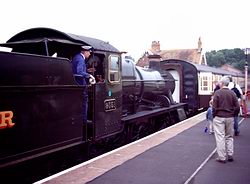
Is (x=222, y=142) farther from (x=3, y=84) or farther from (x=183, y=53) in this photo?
(x=183, y=53)

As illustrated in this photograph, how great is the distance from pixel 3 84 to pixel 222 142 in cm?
444

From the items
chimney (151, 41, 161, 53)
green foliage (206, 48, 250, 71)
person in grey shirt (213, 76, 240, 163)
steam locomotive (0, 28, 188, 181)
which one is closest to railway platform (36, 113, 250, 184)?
person in grey shirt (213, 76, 240, 163)

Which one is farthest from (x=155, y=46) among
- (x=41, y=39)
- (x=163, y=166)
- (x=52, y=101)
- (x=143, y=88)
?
(x=52, y=101)

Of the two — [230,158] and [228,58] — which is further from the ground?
[228,58]

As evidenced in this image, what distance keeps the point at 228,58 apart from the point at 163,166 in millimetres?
95246

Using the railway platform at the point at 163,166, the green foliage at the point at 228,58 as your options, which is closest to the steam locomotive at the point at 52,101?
the railway platform at the point at 163,166

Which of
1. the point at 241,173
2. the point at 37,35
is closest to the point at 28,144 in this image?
the point at 37,35

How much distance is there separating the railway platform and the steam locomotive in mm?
499

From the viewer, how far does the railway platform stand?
542 cm

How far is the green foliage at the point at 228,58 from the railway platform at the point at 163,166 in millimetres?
79956

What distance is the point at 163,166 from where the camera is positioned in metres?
6.30

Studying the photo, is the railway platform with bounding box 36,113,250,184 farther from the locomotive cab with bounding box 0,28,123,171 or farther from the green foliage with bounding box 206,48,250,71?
the green foliage with bounding box 206,48,250,71

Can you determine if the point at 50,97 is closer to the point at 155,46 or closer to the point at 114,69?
the point at 114,69

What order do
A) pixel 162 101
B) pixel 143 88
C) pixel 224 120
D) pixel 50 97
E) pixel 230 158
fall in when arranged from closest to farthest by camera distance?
pixel 50 97, pixel 224 120, pixel 230 158, pixel 143 88, pixel 162 101
